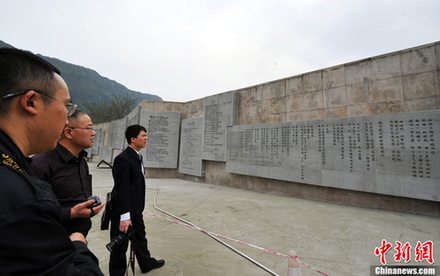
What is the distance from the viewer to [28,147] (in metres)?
0.74

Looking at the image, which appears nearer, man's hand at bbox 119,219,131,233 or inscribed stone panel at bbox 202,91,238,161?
man's hand at bbox 119,219,131,233

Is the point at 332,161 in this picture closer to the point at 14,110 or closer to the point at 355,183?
the point at 355,183

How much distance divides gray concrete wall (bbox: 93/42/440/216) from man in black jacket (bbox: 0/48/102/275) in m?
5.62

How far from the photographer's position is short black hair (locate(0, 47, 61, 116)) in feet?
2.19

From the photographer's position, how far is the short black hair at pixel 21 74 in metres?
0.67

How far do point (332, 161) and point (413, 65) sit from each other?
9.26 feet

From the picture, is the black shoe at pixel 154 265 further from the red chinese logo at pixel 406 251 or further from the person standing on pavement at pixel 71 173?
the red chinese logo at pixel 406 251


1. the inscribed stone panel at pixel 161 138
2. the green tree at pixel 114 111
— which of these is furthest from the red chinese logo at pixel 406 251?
the green tree at pixel 114 111

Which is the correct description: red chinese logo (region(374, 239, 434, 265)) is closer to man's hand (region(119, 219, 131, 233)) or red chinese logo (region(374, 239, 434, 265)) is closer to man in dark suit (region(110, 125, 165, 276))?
man in dark suit (region(110, 125, 165, 276))

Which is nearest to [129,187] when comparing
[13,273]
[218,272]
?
[218,272]

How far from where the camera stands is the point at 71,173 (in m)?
1.54

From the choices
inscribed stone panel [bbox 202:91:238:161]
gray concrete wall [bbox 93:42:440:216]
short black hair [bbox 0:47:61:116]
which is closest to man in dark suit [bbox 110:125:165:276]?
short black hair [bbox 0:47:61:116]

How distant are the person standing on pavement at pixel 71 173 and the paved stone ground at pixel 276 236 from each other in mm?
1059

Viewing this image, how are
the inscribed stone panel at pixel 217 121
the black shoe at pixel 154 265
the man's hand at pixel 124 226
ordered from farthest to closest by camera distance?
the inscribed stone panel at pixel 217 121
the black shoe at pixel 154 265
the man's hand at pixel 124 226
